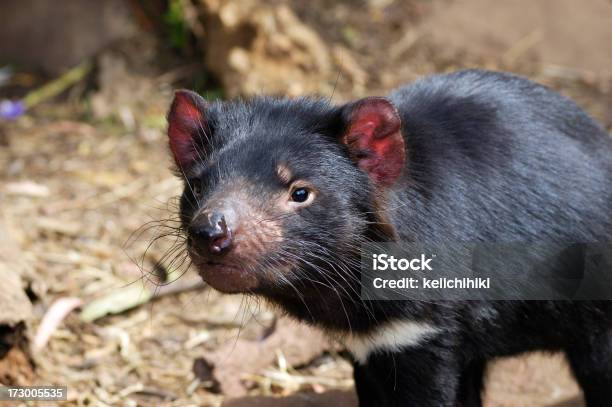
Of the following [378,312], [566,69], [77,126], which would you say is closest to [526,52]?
[566,69]

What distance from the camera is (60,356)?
429 cm

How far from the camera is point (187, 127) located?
10.7 feet

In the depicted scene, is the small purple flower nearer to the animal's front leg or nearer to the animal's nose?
the animal's front leg

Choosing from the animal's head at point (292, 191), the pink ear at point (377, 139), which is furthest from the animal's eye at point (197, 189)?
the pink ear at point (377, 139)

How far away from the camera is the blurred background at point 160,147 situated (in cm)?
417

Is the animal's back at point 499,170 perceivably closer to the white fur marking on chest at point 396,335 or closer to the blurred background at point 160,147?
the white fur marking on chest at point 396,335

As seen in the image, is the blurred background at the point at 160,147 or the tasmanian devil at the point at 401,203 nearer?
the tasmanian devil at the point at 401,203

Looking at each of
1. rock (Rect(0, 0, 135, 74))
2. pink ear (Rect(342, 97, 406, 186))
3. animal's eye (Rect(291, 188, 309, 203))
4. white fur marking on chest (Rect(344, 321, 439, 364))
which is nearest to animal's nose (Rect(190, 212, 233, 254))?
animal's eye (Rect(291, 188, 309, 203))

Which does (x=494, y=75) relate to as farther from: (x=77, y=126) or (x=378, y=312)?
(x=77, y=126)

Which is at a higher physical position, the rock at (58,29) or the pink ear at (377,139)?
the rock at (58,29)

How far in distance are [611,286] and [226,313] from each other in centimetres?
211

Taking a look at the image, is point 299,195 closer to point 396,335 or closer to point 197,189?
point 197,189

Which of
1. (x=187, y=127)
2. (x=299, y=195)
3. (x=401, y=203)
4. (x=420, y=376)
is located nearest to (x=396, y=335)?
(x=420, y=376)

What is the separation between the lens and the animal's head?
278cm
